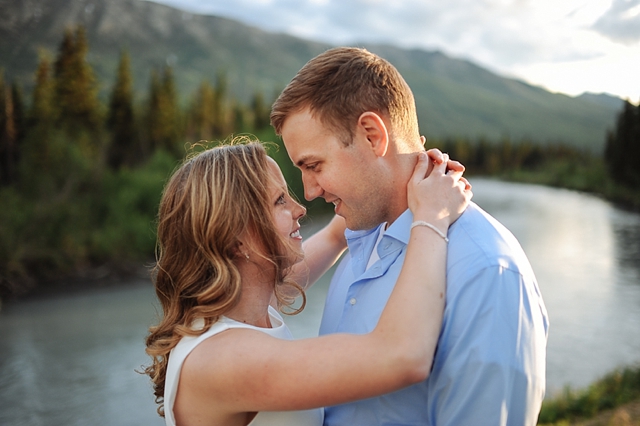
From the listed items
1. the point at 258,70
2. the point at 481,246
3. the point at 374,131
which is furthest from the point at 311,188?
the point at 258,70

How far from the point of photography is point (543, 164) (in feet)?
233

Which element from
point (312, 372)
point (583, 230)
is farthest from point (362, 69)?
point (583, 230)

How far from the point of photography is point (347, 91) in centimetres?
181

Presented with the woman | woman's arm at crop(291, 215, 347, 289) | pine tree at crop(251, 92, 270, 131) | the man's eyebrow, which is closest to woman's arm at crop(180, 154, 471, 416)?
the woman

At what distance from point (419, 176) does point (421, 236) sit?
1.04 ft

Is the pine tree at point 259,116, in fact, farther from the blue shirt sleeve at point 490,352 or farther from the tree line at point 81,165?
the blue shirt sleeve at point 490,352

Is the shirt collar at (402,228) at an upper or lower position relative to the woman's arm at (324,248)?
upper

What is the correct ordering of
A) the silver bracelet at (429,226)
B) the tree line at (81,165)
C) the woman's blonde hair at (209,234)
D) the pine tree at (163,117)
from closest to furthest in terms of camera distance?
the silver bracelet at (429,226), the woman's blonde hair at (209,234), the tree line at (81,165), the pine tree at (163,117)

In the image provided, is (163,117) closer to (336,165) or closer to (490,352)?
(336,165)

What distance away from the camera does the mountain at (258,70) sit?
258 ft

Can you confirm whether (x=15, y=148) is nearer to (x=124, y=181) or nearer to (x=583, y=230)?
(x=124, y=181)

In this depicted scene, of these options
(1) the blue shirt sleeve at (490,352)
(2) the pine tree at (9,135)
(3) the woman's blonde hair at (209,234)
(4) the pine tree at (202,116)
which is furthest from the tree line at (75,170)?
(1) the blue shirt sleeve at (490,352)

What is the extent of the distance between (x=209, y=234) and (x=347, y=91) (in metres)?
0.66

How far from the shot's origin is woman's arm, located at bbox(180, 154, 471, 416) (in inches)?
55.0
